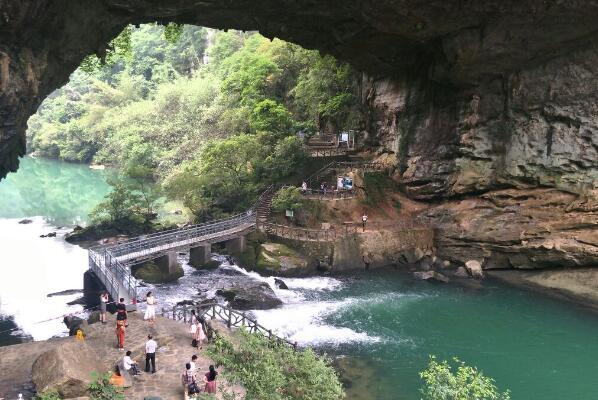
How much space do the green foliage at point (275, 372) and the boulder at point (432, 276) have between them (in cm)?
1846

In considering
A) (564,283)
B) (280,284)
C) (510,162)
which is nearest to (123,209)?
(280,284)

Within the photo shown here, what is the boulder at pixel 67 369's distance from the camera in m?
12.2

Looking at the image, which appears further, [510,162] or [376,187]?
[376,187]

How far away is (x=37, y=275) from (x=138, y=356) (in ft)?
68.0

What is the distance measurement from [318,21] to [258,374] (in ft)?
68.9

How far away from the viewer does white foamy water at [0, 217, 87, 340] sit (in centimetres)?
2547

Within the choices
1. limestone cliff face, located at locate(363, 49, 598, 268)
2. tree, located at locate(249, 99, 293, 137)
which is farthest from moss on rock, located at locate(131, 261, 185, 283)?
limestone cliff face, located at locate(363, 49, 598, 268)

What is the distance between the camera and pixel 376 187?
119 ft

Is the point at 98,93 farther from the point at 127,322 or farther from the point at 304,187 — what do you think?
the point at 127,322

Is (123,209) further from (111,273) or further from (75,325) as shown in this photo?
(75,325)

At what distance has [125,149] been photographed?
61375mm

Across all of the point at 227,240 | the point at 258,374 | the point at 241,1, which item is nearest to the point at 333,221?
the point at 227,240

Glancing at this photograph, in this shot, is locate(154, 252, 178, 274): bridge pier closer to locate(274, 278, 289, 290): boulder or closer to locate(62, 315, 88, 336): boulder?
locate(274, 278, 289, 290): boulder

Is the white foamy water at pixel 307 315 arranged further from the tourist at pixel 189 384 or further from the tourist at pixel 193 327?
the tourist at pixel 189 384
